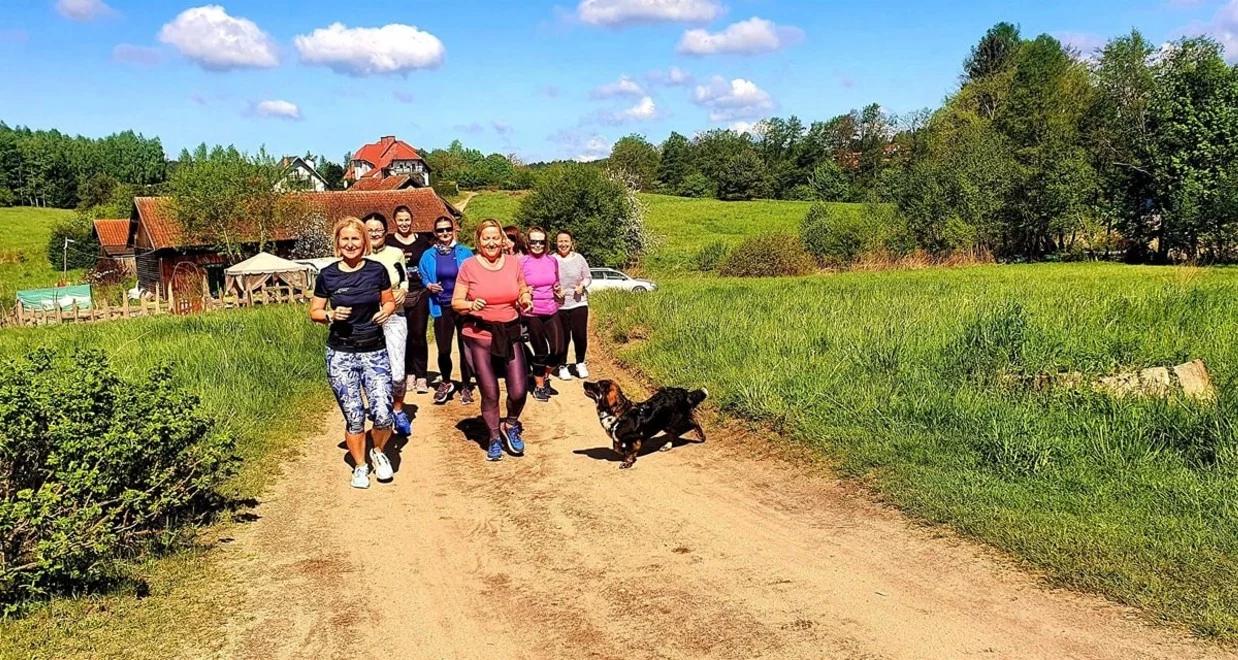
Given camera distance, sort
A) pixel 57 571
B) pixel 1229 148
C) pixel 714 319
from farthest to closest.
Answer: pixel 1229 148
pixel 714 319
pixel 57 571

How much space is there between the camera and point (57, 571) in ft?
13.2

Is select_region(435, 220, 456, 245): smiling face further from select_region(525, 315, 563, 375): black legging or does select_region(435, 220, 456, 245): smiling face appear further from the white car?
the white car

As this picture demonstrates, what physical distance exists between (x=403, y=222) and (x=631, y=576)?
210 inches

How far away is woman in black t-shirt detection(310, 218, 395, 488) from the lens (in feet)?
19.2

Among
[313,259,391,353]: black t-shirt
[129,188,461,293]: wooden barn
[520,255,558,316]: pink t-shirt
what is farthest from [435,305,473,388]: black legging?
[129,188,461,293]: wooden barn

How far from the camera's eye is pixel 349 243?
19.2 feet

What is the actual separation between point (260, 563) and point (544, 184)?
34659 millimetres

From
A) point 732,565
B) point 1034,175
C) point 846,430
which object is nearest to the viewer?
point 732,565

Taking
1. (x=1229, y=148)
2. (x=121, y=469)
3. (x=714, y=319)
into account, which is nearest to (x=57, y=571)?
(x=121, y=469)

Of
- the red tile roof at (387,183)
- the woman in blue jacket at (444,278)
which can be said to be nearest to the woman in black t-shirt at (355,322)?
the woman in blue jacket at (444,278)

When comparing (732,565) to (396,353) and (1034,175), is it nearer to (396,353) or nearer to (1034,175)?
(396,353)

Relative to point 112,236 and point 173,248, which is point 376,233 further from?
point 112,236

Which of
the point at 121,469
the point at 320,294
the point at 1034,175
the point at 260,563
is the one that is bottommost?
the point at 260,563

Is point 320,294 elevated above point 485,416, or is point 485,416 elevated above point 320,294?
point 320,294
